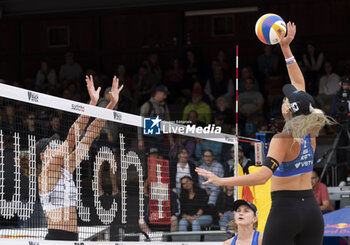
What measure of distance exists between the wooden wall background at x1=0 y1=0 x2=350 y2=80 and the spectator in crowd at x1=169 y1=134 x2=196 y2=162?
5.99 metres

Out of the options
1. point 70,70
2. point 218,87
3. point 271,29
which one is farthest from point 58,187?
point 70,70

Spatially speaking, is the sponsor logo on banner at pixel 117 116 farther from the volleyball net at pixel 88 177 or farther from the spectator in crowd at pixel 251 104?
the spectator in crowd at pixel 251 104

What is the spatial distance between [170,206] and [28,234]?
122 inches

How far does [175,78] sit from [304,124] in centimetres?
1122

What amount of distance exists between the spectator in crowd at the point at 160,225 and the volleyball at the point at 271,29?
8.78ft

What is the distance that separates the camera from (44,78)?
17266mm

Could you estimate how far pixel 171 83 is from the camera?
15.9 metres

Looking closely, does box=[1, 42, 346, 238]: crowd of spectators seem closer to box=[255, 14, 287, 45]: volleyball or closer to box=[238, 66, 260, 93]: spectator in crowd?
box=[238, 66, 260, 93]: spectator in crowd

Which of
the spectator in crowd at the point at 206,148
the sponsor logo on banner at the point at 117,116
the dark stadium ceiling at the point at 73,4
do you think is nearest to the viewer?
the sponsor logo on banner at the point at 117,116

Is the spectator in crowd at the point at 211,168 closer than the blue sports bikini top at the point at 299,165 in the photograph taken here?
No

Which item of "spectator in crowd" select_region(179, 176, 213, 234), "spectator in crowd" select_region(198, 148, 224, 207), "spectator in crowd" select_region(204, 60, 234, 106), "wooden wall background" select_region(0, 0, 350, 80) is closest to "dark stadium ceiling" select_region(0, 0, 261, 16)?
"wooden wall background" select_region(0, 0, 350, 80)

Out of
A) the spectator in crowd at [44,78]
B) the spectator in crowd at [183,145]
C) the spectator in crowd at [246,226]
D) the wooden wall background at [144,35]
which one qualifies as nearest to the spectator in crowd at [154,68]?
the wooden wall background at [144,35]

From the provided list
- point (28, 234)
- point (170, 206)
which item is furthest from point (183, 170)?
point (28, 234)

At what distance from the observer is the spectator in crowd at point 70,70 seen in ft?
56.5
